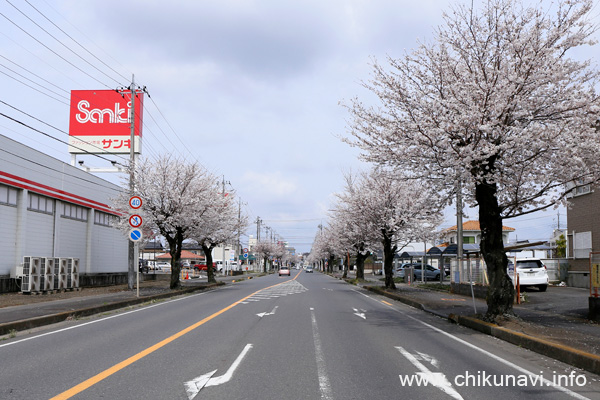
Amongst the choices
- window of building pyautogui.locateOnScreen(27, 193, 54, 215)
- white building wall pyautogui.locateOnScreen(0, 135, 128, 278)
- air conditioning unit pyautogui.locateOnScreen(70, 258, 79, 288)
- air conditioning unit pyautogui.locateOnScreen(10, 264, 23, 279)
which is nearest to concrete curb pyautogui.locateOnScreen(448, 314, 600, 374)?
air conditioning unit pyautogui.locateOnScreen(10, 264, 23, 279)

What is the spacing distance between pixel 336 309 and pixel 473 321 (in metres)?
5.36

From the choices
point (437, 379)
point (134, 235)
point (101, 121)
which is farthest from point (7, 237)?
point (437, 379)

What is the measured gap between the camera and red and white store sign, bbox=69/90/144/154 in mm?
36219

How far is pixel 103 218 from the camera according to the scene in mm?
35781

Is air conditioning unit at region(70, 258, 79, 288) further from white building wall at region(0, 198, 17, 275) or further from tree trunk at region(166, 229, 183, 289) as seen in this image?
tree trunk at region(166, 229, 183, 289)

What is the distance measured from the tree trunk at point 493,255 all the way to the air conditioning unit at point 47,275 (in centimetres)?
1990

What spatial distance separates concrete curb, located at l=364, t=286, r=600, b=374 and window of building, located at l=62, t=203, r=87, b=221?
24879 millimetres

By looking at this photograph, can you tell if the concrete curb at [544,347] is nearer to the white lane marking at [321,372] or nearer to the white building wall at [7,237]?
the white lane marking at [321,372]

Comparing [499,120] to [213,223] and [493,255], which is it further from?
[213,223]

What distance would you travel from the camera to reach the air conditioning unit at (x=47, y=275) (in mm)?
22781

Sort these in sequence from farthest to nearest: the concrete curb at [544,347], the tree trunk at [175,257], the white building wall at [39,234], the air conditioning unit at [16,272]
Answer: the tree trunk at [175,257] → the white building wall at [39,234] → the air conditioning unit at [16,272] → the concrete curb at [544,347]

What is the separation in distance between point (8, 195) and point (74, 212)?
24.8ft

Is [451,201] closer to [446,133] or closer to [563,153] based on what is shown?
[446,133]

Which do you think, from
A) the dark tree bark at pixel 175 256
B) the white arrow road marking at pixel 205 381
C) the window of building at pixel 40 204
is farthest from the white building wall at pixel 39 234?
the white arrow road marking at pixel 205 381
